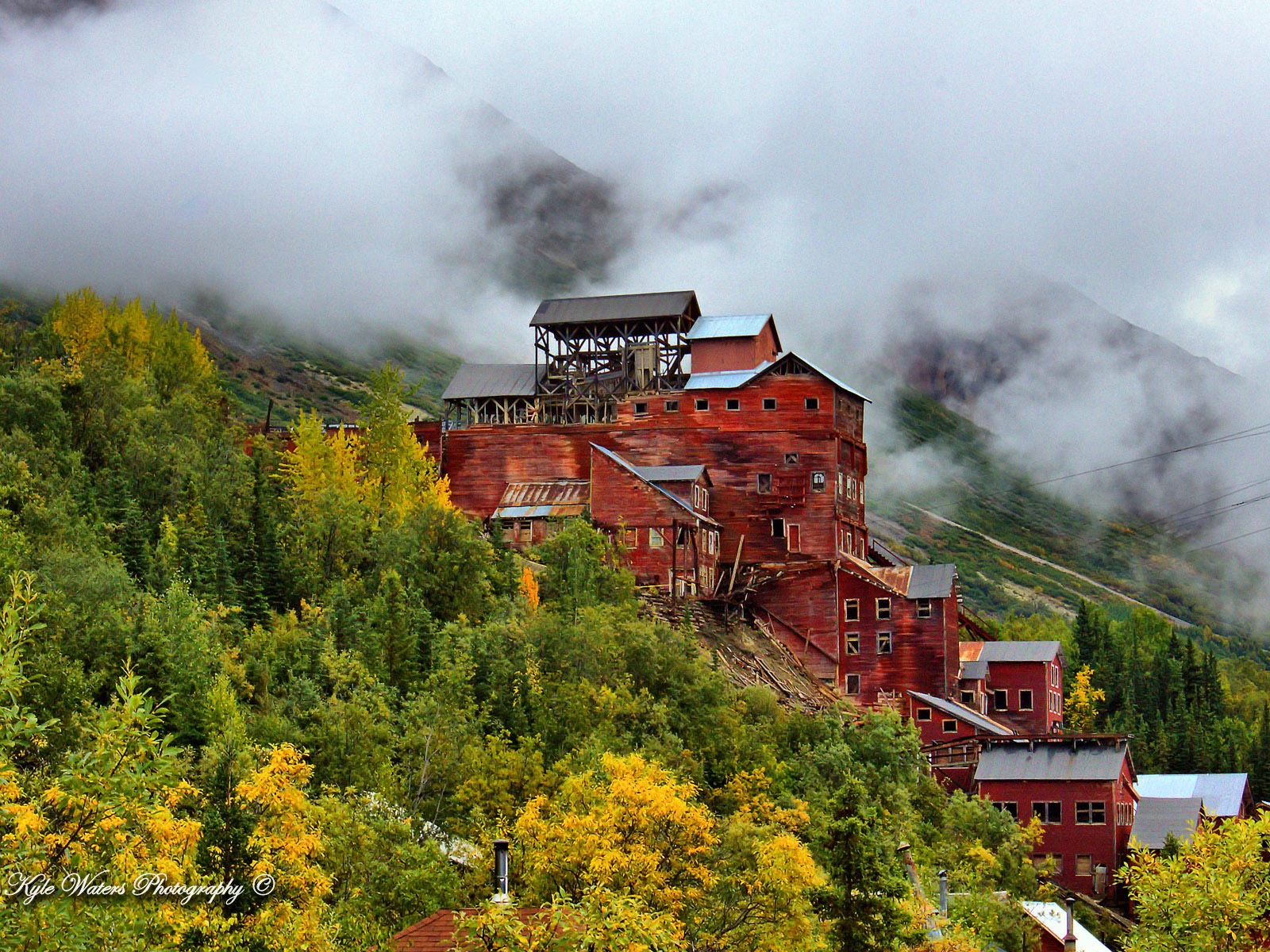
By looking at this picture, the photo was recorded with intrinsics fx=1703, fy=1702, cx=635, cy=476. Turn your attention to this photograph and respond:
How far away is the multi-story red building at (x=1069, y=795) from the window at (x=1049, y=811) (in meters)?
0.04

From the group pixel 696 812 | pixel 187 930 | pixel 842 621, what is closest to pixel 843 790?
pixel 696 812

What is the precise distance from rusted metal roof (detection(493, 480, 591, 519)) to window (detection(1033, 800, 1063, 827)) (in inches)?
1011

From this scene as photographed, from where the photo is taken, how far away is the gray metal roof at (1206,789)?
94.7 metres

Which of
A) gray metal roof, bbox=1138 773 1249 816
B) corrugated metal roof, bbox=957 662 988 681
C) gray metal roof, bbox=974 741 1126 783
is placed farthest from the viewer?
gray metal roof, bbox=1138 773 1249 816

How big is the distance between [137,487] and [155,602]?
48.8ft

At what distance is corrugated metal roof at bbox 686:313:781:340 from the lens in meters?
91.4

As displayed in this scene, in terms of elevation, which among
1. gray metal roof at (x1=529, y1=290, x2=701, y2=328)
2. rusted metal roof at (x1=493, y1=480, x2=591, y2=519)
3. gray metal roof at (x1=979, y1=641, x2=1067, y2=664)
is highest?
gray metal roof at (x1=529, y1=290, x2=701, y2=328)

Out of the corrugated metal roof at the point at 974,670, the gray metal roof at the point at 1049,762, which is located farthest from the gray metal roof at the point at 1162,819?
the corrugated metal roof at the point at 974,670

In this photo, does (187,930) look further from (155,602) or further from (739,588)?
(739,588)

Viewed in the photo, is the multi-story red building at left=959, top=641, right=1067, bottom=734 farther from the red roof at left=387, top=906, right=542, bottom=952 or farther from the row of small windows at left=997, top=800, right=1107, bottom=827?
the red roof at left=387, top=906, right=542, bottom=952

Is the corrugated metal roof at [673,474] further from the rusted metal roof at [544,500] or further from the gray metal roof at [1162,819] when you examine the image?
the gray metal roof at [1162,819]

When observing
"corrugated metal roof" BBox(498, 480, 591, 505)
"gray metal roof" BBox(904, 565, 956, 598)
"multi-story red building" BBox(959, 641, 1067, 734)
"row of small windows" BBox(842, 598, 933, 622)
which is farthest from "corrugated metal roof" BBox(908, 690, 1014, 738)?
"corrugated metal roof" BBox(498, 480, 591, 505)

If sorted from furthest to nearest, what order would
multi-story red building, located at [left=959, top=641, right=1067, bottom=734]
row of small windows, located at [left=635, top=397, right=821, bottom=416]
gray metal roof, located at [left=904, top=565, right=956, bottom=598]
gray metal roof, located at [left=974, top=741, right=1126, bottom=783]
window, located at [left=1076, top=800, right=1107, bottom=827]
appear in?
multi-story red building, located at [left=959, top=641, right=1067, bottom=734] → row of small windows, located at [left=635, top=397, right=821, bottom=416] → gray metal roof, located at [left=904, top=565, right=956, bottom=598] → gray metal roof, located at [left=974, top=741, right=1126, bottom=783] → window, located at [left=1076, top=800, right=1107, bottom=827]

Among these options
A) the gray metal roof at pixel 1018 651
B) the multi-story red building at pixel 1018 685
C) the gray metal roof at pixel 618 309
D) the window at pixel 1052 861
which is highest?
the gray metal roof at pixel 618 309
